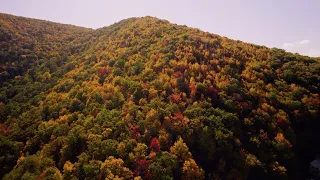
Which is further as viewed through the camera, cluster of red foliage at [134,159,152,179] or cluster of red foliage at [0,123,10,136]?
cluster of red foliage at [0,123,10,136]

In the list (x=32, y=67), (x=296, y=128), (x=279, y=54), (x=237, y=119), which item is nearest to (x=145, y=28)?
(x=32, y=67)

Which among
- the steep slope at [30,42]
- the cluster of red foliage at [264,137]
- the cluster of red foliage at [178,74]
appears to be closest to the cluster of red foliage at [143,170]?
the cluster of red foliage at [264,137]

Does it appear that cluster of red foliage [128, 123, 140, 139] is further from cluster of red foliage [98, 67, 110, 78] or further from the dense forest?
cluster of red foliage [98, 67, 110, 78]

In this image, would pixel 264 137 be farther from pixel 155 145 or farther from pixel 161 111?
pixel 155 145

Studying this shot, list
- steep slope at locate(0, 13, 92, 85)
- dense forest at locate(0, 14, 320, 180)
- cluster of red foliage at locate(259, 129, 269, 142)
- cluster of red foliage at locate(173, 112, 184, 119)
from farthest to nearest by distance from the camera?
steep slope at locate(0, 13, 92, 85)
cluster of red foliage at locate(173, 112, 184, 119)
cluster of red foliage at locate(259, 129, 269, 142)
dense forest at locate(0, 14, 320, 180)

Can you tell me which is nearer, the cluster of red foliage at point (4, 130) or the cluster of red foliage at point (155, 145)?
the cluster of red foliage at point (155, 145)

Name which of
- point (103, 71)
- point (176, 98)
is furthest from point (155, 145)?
point (103, 71)

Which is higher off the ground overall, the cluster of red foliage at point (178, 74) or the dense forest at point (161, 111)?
the cluster of red foliage at point (178, 74)

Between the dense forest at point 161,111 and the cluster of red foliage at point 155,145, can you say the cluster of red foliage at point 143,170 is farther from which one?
the cluster of red foliage at point 155,145

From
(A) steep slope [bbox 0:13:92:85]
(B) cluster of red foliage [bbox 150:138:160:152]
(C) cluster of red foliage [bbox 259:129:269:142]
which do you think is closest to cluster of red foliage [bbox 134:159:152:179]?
(B) cluster of red foliage [bbox 150:138:160:152]
